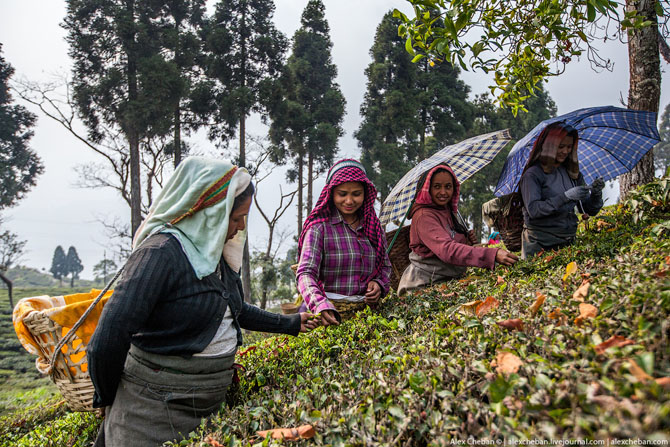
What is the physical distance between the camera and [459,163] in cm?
462

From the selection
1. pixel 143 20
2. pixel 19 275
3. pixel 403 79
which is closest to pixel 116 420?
pixel 143 20

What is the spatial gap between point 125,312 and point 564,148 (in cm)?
414

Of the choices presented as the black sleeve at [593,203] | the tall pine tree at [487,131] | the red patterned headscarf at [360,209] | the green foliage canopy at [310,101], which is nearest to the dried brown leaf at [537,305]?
the red patterned headscarf at [360,209]

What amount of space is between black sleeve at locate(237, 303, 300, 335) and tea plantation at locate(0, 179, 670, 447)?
1.13 feet

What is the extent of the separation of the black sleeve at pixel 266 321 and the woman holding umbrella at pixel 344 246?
1.17 feet

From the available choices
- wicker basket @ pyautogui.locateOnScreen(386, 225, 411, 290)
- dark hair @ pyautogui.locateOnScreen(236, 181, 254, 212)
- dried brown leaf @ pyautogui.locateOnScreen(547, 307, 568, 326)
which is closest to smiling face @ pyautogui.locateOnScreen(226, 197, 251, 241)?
dark hair @ pyautogui.locateOnScreen(236, 181, 254, 212)

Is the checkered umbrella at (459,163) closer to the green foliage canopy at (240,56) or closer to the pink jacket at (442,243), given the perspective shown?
the pink jacket at (442,243)

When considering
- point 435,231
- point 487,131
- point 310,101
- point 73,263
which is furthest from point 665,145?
point 73,263

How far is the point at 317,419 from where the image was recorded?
1265mm

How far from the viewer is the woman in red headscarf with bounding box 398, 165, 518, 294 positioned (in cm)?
335

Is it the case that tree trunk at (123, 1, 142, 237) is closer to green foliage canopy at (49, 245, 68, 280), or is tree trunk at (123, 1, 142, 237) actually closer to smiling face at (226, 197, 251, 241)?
smiling face at (226, 197, 251, 241)

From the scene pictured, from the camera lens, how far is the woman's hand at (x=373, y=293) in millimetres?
2977

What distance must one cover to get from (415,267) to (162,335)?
8.28 feet

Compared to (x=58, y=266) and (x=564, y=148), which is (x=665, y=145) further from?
(x=58, y=266)
